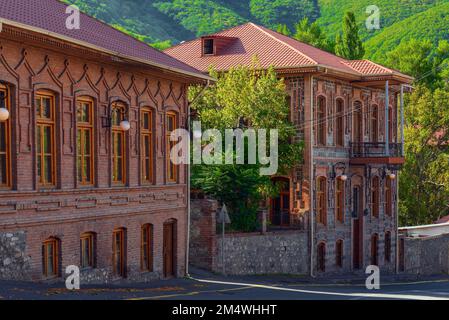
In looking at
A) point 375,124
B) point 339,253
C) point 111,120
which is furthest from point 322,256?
point 111,120

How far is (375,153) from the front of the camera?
41.8 m

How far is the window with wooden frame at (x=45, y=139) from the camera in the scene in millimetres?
21047

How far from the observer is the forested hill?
108250mm

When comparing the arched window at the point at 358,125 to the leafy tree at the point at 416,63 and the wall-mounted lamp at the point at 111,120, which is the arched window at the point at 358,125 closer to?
the wall-mounted lamp at the point at 111,120

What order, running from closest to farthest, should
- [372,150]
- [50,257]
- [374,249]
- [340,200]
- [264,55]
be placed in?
[50,257], [264,55], [340,200], [372,150], [374,249]

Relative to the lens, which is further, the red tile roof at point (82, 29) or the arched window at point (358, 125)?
the arched window at point (358, 125)

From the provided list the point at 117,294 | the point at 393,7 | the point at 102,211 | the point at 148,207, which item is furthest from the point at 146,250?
the point at 393,7

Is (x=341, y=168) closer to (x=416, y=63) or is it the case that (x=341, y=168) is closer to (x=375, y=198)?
(x=375, y=198)

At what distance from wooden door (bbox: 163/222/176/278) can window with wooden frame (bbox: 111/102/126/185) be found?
3.80m

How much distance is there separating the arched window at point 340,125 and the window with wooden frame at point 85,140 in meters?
18.9

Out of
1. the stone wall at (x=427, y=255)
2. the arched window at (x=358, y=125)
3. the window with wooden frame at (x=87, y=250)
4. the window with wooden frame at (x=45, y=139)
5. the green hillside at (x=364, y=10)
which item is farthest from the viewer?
the green hillside at (x=364, y=10)

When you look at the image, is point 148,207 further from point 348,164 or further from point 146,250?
point 348,164

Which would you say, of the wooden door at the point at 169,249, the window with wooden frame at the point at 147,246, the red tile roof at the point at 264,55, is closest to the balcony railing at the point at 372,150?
the red tile roof at the point at 264,55

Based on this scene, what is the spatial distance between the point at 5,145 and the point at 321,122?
2137 centimetres
